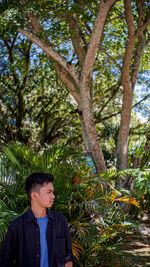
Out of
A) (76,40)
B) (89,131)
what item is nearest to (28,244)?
(89,131)

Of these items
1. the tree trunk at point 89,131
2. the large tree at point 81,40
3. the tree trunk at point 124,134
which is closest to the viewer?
the large tree at point 81,40

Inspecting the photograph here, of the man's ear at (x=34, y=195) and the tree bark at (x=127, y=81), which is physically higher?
the tree bark at (x=127, y=81)

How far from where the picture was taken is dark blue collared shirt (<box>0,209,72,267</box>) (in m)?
3.38

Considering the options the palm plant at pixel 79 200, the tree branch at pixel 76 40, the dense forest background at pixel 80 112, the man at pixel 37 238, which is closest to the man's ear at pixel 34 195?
the man at pixel 37 238

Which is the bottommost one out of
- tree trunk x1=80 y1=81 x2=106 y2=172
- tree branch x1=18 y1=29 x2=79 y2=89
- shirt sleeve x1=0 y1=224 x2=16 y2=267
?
shirt sleeve x1=0 y1=224 x2=16 y2=267

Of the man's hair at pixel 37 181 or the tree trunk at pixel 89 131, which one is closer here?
the man's hair at pixel 37 181

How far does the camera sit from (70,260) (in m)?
3.67

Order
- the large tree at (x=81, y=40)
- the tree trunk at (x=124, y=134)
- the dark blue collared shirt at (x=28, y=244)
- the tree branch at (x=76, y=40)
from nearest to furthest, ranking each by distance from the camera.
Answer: the dark blue collared shirt at (x=28, y=244), the large tree at (x=81, y=40), the tree trunk at (x=124, y=134), the tree branch at (x=76, y=40)

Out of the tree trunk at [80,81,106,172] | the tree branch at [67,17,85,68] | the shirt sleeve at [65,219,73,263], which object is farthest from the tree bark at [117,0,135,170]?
the shirt sleeve at [65,219,73,263]

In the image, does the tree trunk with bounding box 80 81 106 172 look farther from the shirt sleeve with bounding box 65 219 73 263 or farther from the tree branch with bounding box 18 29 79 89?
the shirt sleeve with bounding box 65 219 73 263

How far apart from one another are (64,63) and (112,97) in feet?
23.6

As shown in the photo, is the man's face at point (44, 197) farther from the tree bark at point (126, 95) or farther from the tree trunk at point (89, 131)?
the tree bark at point (126, 95)

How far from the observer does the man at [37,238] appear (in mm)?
3383

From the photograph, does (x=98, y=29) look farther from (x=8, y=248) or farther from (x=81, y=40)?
(x=8, y=248)
